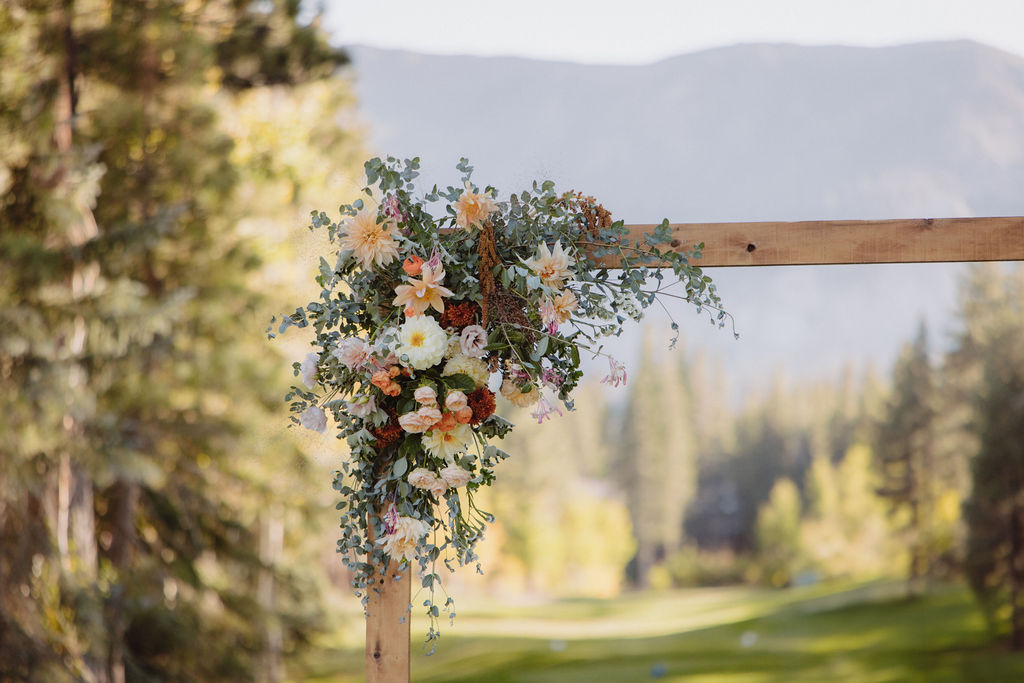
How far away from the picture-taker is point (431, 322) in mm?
1734

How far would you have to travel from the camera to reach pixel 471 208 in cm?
180

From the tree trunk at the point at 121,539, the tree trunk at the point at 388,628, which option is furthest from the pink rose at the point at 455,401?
the tree trunk at the point at 121,539

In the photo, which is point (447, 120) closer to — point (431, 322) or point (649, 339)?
point (649, 339)

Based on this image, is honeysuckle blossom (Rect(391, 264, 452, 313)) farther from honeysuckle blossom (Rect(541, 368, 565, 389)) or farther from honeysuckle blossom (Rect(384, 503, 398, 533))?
honeysuckle blossom (Rect(384, 503, 398, 533))

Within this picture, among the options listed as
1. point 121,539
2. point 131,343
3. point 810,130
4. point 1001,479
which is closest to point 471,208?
point 131,343

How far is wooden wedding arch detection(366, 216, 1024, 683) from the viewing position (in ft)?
6.03

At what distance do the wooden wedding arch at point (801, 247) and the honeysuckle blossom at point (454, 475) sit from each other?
0.83 ft

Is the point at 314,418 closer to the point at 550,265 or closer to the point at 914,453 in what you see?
the point at 550,265

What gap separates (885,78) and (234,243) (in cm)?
640

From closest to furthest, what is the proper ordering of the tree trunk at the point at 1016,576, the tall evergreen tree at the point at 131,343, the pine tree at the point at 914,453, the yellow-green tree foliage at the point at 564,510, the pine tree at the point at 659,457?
1. the tall evergreen tree at the point at 131,343
2. the tree trunk at the point at 1016,576
3. the pine tree at the point at 914,453
4. the pine tree at the point at 659,457
5. the yellow-green tree foliage at the point at 564,510

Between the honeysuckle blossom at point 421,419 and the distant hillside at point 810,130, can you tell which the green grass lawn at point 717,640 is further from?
the honeysuckle blossom at point 421,419

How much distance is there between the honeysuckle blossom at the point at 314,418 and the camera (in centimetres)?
179

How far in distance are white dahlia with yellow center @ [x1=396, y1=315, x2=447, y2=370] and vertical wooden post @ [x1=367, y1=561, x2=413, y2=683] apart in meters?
0.44

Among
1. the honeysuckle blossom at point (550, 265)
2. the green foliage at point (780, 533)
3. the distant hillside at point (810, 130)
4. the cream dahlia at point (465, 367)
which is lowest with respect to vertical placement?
the green foliage at point (780, 533)
